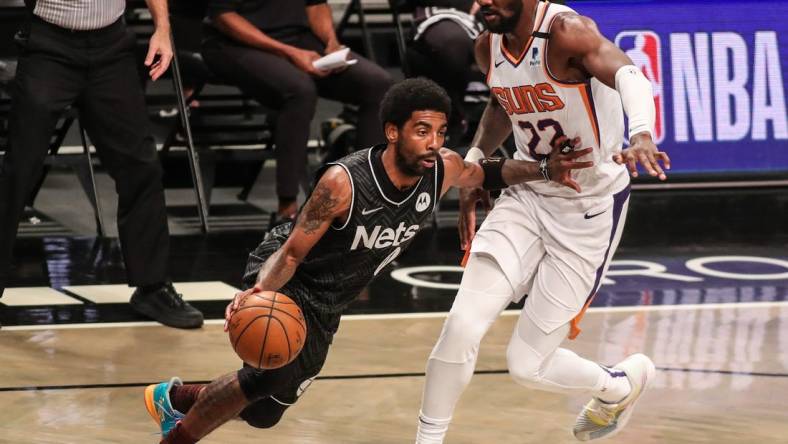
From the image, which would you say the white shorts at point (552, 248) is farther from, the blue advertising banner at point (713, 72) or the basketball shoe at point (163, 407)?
the blue advertising banner at point (713, 72)

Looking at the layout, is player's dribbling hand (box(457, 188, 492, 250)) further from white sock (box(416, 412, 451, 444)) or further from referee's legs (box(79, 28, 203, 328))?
referee's legs (box(79, 28, 203, 328))

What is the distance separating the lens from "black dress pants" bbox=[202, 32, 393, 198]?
768cm

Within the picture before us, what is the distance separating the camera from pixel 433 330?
6.20 meters

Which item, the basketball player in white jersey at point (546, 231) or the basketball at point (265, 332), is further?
the basketball player in white jersey at point (546, 231)

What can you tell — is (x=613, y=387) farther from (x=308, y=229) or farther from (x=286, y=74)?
(x=286, y=74)

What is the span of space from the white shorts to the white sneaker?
1.20ft

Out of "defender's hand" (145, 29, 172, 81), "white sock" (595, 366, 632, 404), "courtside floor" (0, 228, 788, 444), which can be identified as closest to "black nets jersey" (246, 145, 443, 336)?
"courtside floor" (0, 228, 788, 444)

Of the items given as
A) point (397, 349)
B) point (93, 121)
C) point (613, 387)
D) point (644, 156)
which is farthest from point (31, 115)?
point (644, 156)

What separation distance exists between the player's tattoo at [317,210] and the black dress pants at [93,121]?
2044 millimetres

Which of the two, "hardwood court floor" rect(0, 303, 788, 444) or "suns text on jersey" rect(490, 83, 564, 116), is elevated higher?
"suns text on jersey" rect(490, 83, 564, 116)

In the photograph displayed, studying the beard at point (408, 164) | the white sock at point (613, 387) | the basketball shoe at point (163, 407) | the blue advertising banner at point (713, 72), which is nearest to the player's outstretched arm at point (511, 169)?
the beard at point (408, 164)

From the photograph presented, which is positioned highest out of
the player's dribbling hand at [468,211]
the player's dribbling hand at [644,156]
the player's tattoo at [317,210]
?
the player's dribbling hand at [644,156]

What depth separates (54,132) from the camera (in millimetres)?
8016

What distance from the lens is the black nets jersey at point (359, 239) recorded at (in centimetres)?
430
